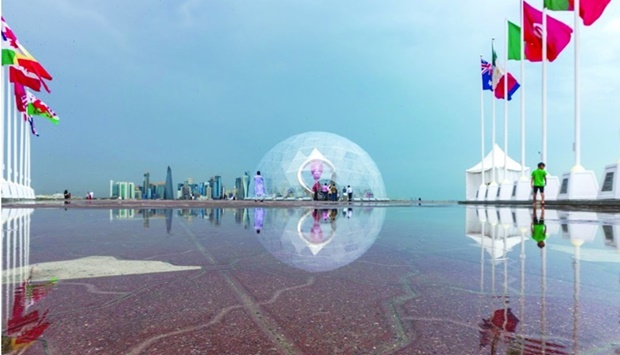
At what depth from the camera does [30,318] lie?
1.64m

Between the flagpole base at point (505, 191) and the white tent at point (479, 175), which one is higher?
the white tent at point (479, 175)

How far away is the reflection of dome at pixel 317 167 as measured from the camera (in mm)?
54094

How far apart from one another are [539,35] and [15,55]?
26603 mm

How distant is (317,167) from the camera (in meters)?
54.8

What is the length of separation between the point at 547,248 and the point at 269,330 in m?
3.29

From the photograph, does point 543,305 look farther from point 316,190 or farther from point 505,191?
point 316,190

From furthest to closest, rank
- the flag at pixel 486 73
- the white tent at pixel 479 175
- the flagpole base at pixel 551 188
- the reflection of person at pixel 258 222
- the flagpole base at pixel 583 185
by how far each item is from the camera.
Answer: the white tent at pixel 479 175 < the flag at pixel 486 73 < the flagpole base at pixel 551 188 < the flagpole base at pixel 583 185 < the reflection of person at pixel 258 222

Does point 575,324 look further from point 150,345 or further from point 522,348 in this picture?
point 150,345

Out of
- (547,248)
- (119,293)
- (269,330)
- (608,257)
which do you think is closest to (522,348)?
(269,330)

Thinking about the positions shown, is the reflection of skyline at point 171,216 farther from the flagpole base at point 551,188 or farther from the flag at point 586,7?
the flag at point 586,7

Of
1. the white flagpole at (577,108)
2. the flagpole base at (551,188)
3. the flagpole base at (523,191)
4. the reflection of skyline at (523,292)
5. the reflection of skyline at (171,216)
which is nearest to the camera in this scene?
the reflection of skyline at (523,292)

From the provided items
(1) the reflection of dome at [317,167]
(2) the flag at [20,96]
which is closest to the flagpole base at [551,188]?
(2) the flag at [20,96]

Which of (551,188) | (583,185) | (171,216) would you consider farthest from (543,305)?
(551,188)

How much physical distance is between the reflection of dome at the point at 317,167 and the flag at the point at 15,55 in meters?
35.3
